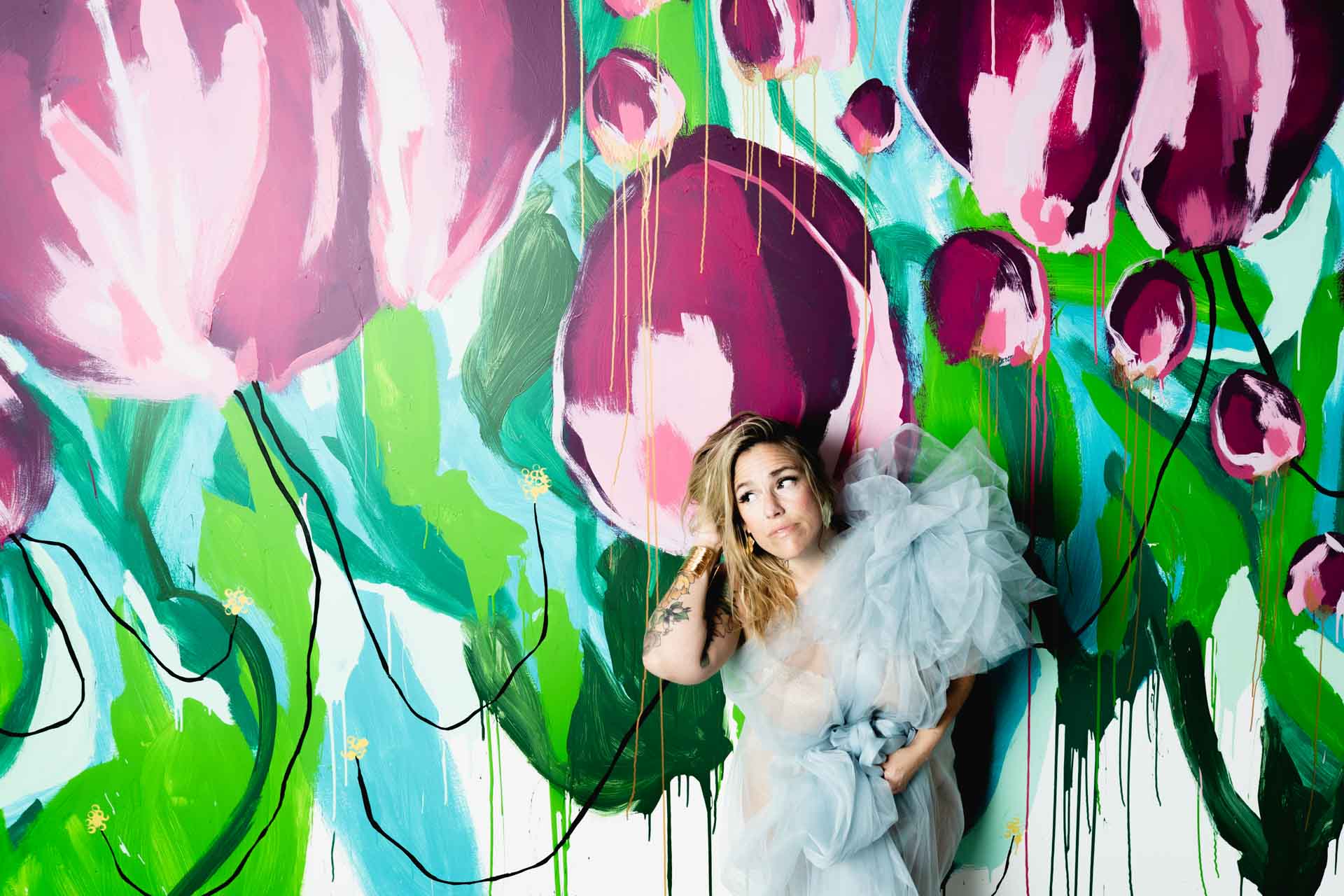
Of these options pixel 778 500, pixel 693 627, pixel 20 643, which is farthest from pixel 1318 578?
pixel 20 643

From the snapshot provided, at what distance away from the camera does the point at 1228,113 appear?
1577mm

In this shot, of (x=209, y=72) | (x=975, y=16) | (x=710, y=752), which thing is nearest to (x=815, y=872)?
(x=710, y=752)

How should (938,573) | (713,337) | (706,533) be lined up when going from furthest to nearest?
(713,337)
(706,533)
(938,573)

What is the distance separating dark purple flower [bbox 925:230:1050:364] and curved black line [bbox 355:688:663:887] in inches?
32.8

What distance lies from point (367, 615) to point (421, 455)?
0.31 m

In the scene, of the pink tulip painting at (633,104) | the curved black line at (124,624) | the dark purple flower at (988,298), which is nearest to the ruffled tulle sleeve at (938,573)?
the dark purple flower at (988,298)

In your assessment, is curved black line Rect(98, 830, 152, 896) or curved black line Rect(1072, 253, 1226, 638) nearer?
curved black line Rect(1072, 253, 1226, 638)

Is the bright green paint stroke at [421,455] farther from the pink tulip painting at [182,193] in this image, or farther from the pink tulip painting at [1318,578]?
the pink tulip painting at [1318,578]

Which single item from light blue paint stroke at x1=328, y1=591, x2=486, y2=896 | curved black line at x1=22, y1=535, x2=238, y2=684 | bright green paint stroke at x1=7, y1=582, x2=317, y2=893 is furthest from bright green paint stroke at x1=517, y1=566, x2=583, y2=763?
curved black line at x1=22, y1=535, x2=238, y2=684

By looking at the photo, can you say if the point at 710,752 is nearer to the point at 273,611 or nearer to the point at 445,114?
the point at 273,611

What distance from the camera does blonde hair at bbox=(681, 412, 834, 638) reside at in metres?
1.49

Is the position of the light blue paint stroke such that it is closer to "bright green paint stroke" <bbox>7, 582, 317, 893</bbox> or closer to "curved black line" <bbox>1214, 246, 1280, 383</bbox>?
"bright green paint stroke" <bbox>7, 582, 317, 893</bbox>

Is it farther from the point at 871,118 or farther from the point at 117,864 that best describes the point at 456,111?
the point at 117,864

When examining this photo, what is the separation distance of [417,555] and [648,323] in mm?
585
